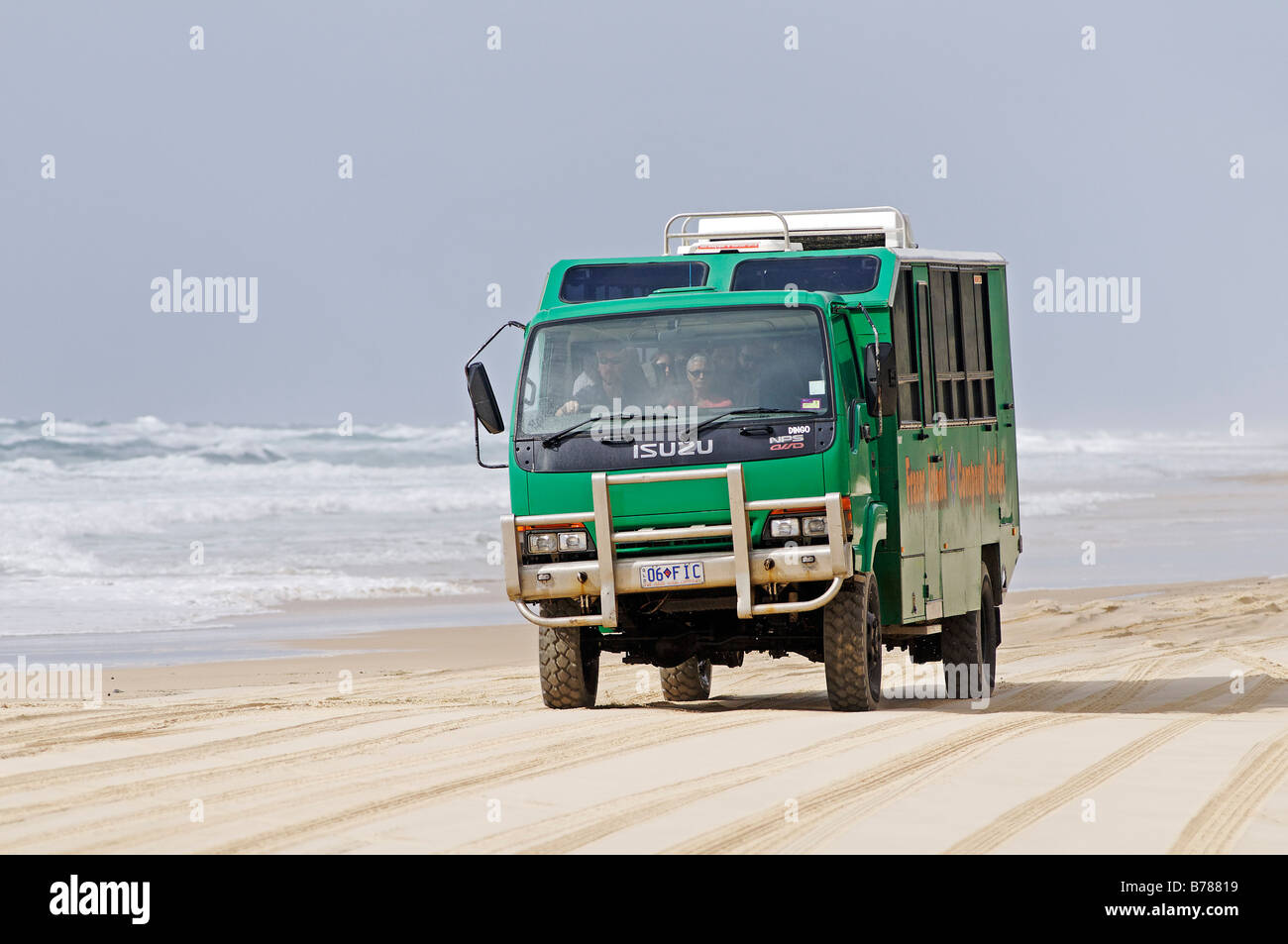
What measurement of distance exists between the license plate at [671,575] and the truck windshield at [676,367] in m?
0.92

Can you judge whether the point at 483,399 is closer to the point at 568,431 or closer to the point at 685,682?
the point at 568,431

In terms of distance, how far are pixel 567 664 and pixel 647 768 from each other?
3236 mm

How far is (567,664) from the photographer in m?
13.4

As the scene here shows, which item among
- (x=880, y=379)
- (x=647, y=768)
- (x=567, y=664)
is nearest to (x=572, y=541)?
(x=567, y=664)

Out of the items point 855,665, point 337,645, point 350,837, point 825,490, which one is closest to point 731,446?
point 825,490

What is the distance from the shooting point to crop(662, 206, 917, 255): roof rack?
14.8 meters

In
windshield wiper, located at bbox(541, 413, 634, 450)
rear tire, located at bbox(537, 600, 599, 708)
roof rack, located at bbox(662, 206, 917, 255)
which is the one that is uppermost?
A: roof rack, located at bbox(662, 206, 917, 255)

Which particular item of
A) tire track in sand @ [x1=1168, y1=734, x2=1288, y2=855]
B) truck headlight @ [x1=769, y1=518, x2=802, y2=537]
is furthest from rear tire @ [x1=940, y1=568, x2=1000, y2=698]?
tire track in sand @ [x1=1168, y1=734, x2=1288, y2=855]

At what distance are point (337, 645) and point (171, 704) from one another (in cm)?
563

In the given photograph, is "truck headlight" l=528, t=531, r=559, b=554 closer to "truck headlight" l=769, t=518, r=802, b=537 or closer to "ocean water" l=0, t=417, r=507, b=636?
"truck headlight" l=769, t=518, r=802, b=537

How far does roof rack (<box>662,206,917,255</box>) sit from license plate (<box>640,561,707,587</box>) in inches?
130

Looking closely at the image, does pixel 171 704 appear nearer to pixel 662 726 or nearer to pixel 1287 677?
pixel 662 726
